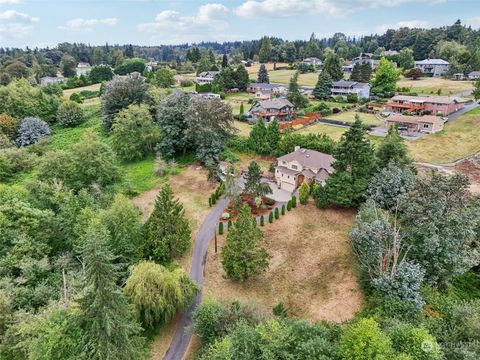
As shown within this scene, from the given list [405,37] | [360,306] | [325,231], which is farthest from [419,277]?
[405,37]

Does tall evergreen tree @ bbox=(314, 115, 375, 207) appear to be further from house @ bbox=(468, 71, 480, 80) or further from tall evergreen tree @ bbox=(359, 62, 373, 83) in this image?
house @ bbox=(468, 71, 480, 80)

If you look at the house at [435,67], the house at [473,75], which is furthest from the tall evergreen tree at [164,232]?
the house at [435,67]

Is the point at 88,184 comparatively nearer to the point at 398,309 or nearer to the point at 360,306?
the point at 360,306

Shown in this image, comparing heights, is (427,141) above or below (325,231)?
above

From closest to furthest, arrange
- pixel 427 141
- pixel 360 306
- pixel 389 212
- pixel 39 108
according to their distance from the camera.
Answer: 1. pixel 360 306
2. pixel 389 212
3. pixel 427 141
4. pixel 39 108

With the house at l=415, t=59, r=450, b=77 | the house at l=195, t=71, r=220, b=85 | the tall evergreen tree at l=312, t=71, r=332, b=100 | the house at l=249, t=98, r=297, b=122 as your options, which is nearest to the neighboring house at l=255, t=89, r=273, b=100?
the tall evergreen tree at l=312, t=71, r=332, b=100

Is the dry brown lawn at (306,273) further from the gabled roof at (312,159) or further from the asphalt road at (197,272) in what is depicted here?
the gabled roof at (312,159)
